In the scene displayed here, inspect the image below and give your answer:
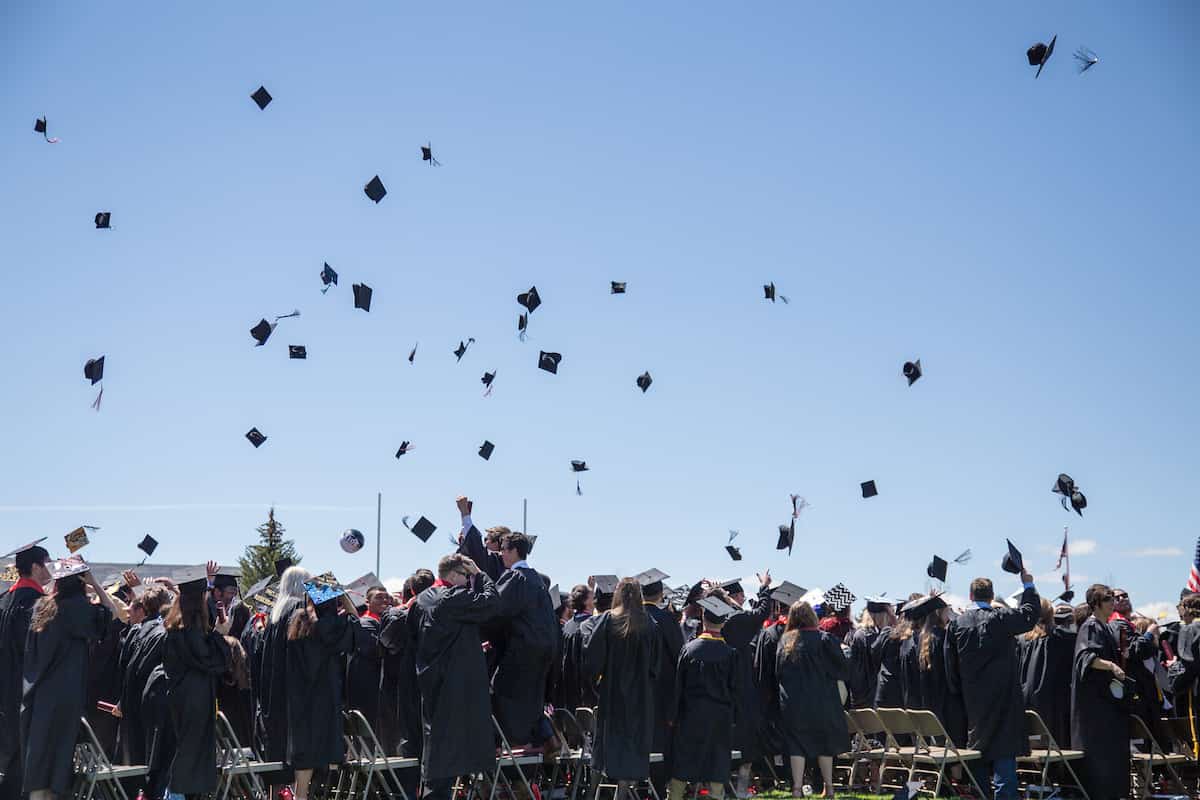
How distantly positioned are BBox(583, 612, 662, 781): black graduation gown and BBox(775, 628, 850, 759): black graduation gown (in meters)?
1.72

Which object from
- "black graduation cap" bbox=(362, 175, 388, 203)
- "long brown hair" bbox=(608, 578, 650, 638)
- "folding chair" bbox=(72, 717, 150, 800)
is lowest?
"folding chair" bbox=(72, 717, 150, 800)

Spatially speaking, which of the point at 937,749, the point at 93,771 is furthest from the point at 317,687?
the point at 937,749

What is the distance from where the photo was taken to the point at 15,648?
9.30 meters

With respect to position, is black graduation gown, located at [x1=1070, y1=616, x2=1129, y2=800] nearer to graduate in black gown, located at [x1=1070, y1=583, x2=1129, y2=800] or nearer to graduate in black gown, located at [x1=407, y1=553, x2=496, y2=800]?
graduate in black gown, located at [x1=1070, y1=583, x2=1129, y2=800]

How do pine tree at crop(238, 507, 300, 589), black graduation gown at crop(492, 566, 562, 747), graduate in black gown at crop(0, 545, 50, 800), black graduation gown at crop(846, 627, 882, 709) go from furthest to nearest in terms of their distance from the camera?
pine tree at crop(238, 507, 300, 589)
black graduation gown at crop(846, 627, 882, 709)
black graduation gown at crop(492, 566, 562, 747)
graduate in black gown at crop(0, 545, 50, 800)

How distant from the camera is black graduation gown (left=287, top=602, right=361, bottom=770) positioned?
959cm

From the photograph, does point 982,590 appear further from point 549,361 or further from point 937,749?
point 549,361

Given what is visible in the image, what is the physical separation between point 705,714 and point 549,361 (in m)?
6.16

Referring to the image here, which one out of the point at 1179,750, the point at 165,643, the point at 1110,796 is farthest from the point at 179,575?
the point at 1179,750

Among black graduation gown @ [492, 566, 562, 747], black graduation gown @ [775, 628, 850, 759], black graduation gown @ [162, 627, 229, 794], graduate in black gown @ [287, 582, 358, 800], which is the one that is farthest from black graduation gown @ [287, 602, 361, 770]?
black graduation gown @ [775, 628, 850, 759]

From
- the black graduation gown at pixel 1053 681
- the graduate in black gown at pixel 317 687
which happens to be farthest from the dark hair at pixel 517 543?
the black graduation gown at pixel 1053 681

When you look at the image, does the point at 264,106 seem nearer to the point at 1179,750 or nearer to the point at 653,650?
the point at 653,650

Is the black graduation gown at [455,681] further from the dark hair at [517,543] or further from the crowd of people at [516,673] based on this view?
the dark hair at [517,543]

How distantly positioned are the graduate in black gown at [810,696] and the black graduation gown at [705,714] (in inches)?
53.1
